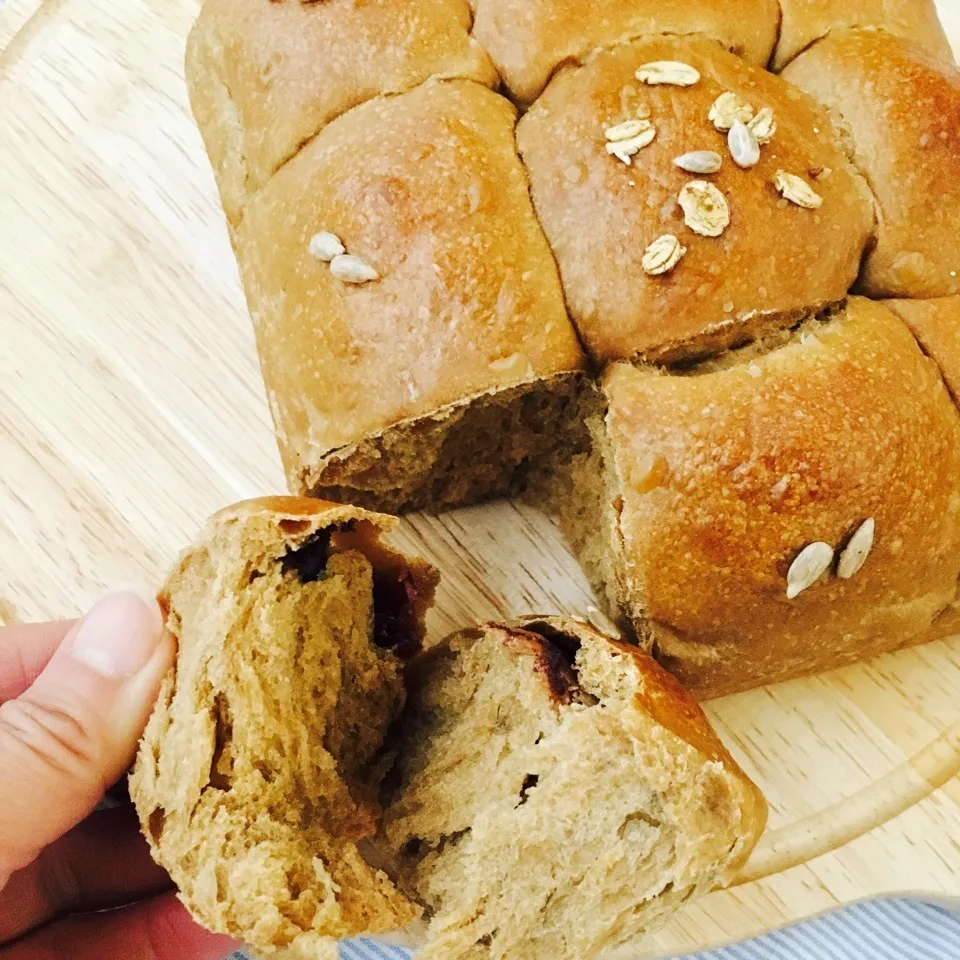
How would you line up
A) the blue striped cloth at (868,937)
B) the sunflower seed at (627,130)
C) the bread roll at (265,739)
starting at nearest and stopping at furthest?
the bread roll at (265,739), the sunflower seed at (627,130), the blue striped cloth at (868,937)

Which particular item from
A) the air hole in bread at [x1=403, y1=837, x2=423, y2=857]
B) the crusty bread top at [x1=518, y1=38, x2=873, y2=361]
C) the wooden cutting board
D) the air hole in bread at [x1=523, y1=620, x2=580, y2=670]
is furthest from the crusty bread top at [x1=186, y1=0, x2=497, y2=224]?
the air hole in bread at [x1=403, y1=837, x2=423, y2=857]

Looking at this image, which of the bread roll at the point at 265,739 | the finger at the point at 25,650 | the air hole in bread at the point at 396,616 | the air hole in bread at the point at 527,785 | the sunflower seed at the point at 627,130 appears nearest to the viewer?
the bread roll at the point at 265,739

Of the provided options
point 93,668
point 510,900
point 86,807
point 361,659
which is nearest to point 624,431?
point 361,659

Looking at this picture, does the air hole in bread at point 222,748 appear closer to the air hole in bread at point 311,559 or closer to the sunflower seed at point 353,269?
the air hole in bread at point 311,559

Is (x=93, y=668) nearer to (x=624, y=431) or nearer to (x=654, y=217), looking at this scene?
(x=624, y=431)

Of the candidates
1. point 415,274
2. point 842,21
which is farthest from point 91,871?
point 842,21

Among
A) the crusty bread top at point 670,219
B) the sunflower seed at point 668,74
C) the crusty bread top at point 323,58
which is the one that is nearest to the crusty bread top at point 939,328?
the crusty bread top at point 670,219

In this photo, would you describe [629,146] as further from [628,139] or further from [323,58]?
[323,58]
